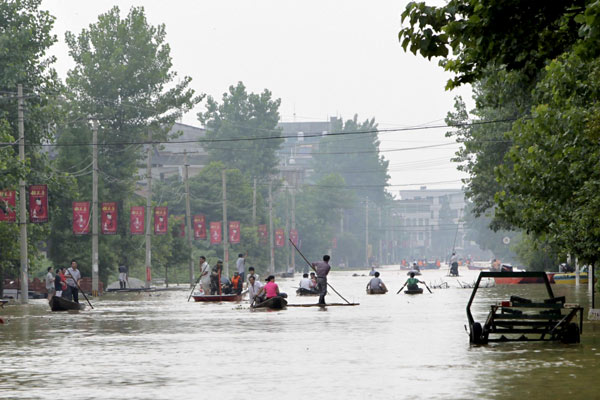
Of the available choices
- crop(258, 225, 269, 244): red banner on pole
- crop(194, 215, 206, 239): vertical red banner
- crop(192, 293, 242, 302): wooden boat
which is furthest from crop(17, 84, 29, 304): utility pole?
crop(258, 225, 269, 244): red banner on pole

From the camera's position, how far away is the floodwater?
14.0m

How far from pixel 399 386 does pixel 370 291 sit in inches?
1536

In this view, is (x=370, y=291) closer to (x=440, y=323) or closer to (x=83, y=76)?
(x=440, y=323)

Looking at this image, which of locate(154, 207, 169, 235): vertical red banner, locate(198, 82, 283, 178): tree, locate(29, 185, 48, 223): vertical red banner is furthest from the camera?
locate(198, 82, 283, 178): tree

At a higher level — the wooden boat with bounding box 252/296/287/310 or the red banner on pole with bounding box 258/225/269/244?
the red banner on pole with bounding box 258/225/269/244

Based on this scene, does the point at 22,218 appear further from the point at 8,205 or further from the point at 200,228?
the point at 200,228

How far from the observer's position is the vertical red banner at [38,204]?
50.0 m

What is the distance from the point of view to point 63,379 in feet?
51.6

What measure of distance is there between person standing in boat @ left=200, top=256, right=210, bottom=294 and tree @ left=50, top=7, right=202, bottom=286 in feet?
85.3

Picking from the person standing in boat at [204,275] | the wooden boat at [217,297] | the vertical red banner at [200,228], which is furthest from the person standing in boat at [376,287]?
the vertical red banner at [200,228]

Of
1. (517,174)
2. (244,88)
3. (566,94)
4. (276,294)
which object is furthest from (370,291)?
(244,88)

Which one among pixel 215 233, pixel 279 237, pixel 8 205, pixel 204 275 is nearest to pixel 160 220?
pixel 215 233

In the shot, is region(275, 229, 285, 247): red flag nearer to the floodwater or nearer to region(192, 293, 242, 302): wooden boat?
region(192, 293, 242, 302): wooden boat

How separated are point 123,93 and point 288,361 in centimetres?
6737
